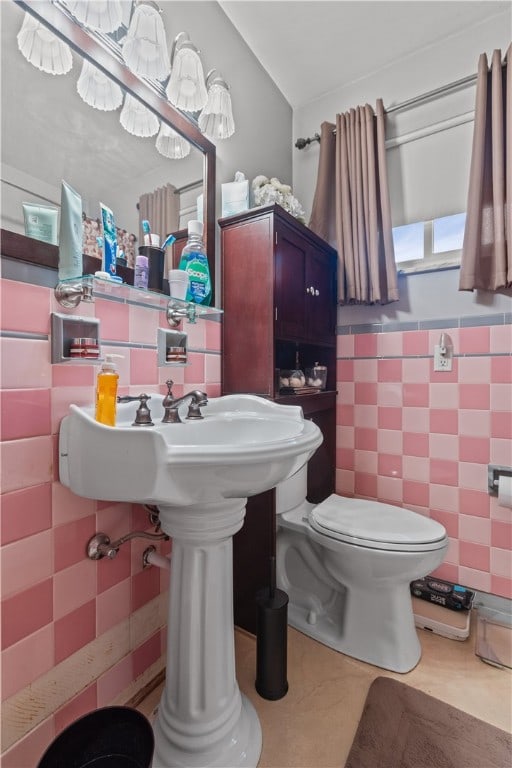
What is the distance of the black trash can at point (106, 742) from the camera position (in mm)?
737

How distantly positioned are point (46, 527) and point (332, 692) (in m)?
1.03

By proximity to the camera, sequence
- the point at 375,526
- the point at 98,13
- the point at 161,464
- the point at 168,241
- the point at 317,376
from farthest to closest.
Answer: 1. the point at 317,376
2. the point at 375,526
3. the point at 168,241
4. the point at 98,13
5. the point at 161,464

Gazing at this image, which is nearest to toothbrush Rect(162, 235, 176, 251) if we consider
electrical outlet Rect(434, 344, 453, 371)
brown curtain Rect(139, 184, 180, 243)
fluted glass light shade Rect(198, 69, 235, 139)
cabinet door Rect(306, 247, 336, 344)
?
brown curtain Rect(139, 184, 180, 243)

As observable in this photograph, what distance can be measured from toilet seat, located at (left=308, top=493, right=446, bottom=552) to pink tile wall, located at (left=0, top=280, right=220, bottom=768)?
2.25ft

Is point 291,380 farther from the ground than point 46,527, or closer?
farther from the ground

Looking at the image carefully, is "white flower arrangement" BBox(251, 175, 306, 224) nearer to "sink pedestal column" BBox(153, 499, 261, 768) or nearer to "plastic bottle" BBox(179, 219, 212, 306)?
"plastic bottle" BBox(179, 219, 212, 306)

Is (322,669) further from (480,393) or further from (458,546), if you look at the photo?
(480,393)

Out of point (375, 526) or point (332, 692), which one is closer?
point (332, 692)

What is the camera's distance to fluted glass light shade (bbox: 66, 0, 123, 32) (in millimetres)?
883

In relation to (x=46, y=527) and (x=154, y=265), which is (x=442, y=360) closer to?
(x=154, y=265)

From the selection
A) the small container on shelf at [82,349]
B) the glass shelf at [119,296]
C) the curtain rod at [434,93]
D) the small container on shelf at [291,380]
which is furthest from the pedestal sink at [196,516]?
the curtain rod at [434,93]

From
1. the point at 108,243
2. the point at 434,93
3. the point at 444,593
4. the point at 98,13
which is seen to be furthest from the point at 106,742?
the point at 434,93

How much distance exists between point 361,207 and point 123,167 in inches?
42.7

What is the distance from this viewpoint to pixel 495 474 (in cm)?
145
